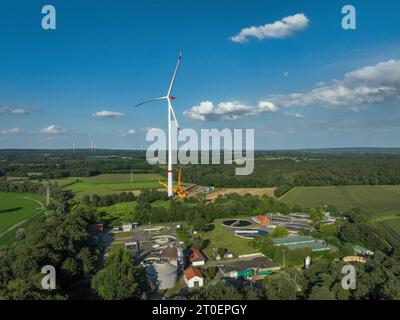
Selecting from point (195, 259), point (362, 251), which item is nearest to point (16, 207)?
point (195, 259)

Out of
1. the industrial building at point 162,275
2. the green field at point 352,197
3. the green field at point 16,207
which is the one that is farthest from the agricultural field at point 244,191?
the industrial building at point 162,275

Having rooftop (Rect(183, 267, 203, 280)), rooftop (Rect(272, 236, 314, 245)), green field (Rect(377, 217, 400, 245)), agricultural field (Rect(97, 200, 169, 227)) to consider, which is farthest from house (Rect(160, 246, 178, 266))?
green field (Rect(377, 217, 400, 245))

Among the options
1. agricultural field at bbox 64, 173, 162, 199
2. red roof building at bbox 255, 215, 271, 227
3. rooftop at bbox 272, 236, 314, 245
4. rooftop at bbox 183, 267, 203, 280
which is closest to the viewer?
rooftop at bbox 183, 267, 203, 280

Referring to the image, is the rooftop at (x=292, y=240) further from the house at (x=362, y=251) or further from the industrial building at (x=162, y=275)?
the industrial building at (x=162, y=275)

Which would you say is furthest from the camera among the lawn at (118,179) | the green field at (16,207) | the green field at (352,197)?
the lawn at (118,179)

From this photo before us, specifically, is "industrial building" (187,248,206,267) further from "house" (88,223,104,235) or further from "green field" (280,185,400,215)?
"green field" (280,185,400,215)

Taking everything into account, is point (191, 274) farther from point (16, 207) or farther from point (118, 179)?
point (118, 179)
